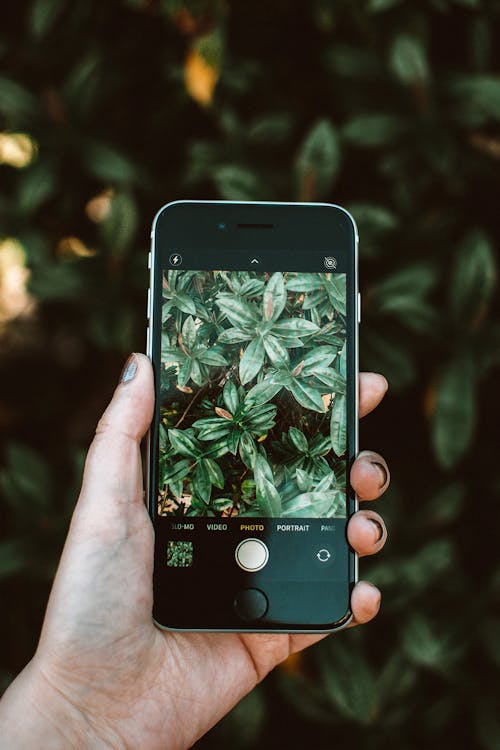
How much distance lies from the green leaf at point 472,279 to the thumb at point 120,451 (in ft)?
1.94

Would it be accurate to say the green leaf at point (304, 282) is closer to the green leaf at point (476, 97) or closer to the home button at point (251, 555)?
the home button at point (251, 555)

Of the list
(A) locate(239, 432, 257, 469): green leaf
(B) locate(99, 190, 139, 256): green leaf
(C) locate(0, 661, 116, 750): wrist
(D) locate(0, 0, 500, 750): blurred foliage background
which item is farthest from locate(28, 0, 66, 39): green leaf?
(C) locate(0, 661, 116, 750): wrist

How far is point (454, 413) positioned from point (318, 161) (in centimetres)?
49

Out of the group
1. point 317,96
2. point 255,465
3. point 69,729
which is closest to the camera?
point 69,729

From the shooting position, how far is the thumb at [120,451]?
0.92 meters

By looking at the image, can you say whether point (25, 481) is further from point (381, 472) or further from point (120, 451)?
point (381, 472)

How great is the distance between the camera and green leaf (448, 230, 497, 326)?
48.0 inches

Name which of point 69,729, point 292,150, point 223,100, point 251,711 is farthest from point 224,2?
point 251,711

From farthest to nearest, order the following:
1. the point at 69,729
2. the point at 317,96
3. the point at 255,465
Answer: the point at 317,96 < the point at 255,465 < the point at 69,729

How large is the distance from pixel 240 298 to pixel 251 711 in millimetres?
773

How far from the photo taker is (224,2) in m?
1.19

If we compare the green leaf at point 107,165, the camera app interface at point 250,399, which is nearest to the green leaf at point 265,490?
the camera app interface at point 250,399

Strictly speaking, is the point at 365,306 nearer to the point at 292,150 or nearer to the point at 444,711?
the point at 292,150

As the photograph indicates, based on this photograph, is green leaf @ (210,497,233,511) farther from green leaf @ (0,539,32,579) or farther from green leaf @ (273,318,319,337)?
green leaf @ (0,539,32,579)
